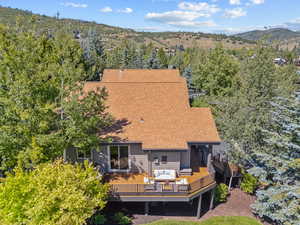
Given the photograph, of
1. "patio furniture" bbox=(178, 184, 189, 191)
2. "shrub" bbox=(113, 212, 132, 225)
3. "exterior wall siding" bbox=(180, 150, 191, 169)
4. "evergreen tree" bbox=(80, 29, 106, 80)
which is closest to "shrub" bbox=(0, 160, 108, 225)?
"shrub" bbox=(113, 212, 132, 225)

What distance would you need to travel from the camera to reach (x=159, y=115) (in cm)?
1580

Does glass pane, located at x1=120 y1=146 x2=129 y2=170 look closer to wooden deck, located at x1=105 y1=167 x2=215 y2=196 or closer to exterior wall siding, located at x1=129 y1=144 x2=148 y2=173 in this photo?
exterior wall siding, located at x1=129 y1=144 x2=148 y2=173

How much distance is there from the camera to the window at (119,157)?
48.3ft

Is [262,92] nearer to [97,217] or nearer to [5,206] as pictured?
[97,217]

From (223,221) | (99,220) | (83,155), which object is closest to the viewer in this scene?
(99,220)

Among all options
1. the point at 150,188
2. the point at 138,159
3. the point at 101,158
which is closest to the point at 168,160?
the point at 138,159

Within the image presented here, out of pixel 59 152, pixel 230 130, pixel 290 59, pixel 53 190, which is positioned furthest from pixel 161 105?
pixel 290 59

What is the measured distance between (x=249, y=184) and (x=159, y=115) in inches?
336

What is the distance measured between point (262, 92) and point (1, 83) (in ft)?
89.8

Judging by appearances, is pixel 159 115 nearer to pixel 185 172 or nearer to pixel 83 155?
pixel 185 172

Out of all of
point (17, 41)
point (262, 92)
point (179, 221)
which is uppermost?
point (17, 41)

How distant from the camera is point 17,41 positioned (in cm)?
1095

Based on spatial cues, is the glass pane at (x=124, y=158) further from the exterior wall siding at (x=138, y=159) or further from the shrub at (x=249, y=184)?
the shrub at (x=249, y=184)

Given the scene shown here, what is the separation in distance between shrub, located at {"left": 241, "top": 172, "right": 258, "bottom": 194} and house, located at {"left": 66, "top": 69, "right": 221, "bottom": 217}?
3519mm
